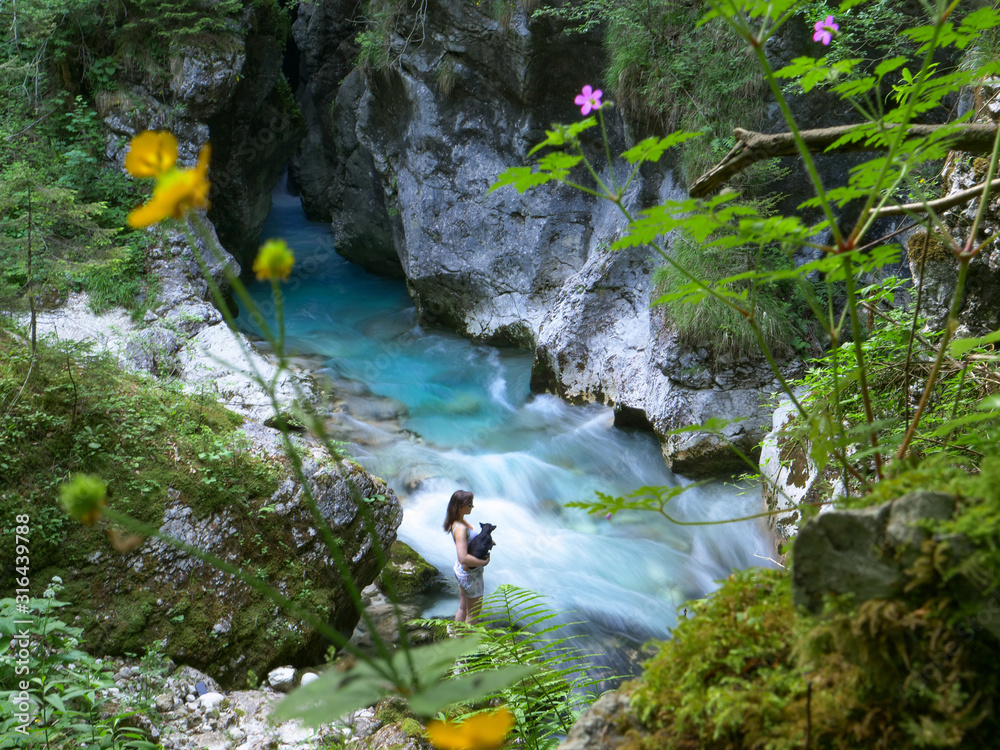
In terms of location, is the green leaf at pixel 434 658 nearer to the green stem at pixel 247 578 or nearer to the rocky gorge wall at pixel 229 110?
the green stem at pixel 247 578

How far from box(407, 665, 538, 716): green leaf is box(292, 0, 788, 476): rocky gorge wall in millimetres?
5878

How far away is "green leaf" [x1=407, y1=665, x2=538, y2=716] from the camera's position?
661 mm

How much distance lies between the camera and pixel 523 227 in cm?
968

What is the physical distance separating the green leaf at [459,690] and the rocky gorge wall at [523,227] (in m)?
5.88

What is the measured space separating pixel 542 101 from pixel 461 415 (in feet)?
16.3

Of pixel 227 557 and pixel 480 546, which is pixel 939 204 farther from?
pixel 227 557

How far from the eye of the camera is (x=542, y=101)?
930cm

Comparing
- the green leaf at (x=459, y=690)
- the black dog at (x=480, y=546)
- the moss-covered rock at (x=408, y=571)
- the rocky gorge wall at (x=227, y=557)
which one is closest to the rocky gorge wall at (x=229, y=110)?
the rocky gorge wall at (x=227, y=557)

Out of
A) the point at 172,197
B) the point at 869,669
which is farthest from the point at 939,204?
the point at 172,197

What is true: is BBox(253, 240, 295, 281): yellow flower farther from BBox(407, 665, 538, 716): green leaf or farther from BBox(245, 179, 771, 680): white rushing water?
BBox(245, 179, 771, 680): white rushing water


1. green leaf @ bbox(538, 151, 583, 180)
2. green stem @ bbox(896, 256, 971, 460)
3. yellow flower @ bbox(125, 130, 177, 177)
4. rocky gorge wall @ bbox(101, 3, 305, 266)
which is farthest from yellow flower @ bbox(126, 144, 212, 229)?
rocky gorge wall @ bbox(101, 3, 305, 266)

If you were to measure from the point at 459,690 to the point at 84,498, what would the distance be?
0.49 metres

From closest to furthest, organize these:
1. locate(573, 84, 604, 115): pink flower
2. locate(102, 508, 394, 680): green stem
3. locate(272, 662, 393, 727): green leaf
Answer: locate(102, 508, 394, 680): green stem
locate(272, 662, 393, 727): green leaf
locate(573, 84, 604, 115): pink flower

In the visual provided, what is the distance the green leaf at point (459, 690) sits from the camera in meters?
0.66
